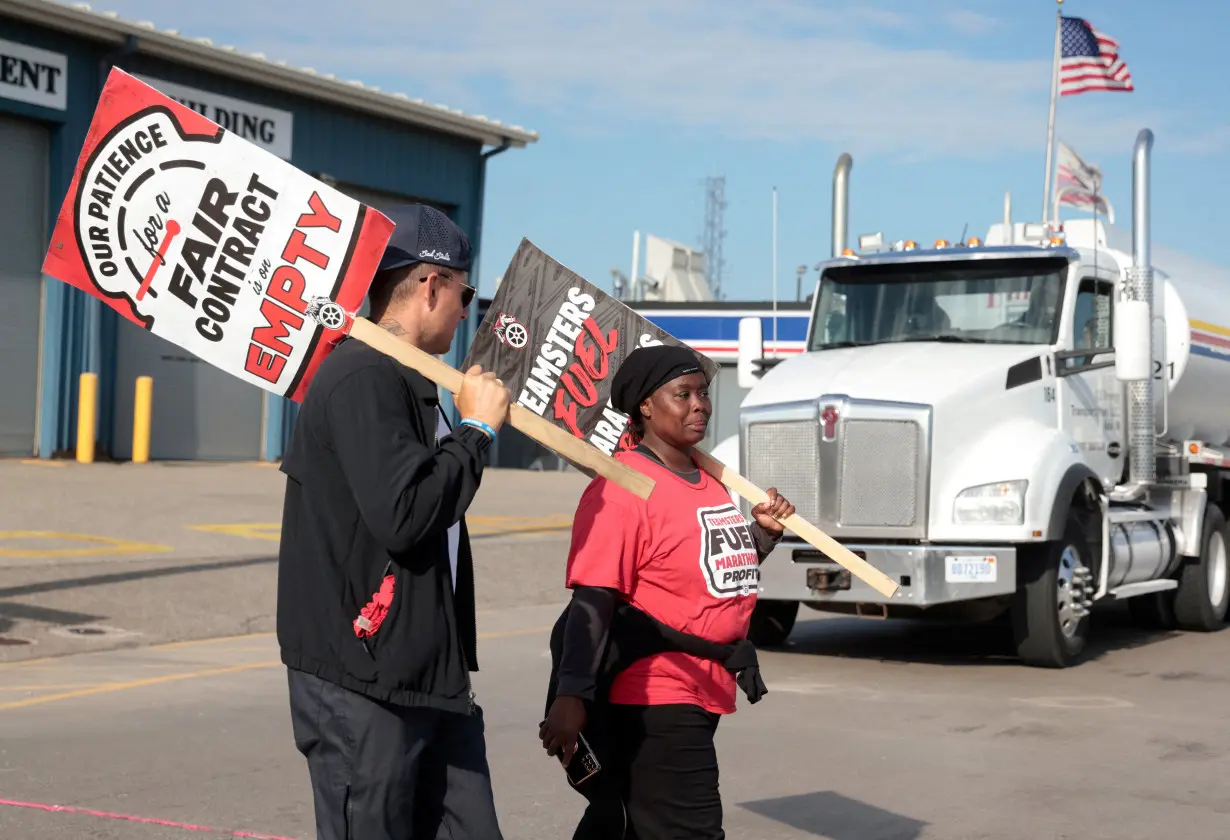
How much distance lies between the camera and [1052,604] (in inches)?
447

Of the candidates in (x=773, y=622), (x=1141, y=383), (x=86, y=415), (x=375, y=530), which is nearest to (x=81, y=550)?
(x=773, y=622)

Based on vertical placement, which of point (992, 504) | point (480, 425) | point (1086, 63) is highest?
point (1086, 63)

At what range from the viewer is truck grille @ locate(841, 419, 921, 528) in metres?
11.3

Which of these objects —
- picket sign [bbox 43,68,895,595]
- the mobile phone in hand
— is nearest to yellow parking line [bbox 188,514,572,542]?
the mobile phone in hand

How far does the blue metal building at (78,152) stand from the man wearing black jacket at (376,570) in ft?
76.9

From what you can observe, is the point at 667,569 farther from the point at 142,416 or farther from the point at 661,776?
the point at 142,416

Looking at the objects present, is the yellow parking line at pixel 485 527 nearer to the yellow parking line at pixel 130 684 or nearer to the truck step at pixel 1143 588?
the yellow parking line at pixel 130 684

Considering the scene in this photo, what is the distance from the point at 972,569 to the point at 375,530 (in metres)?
8.17

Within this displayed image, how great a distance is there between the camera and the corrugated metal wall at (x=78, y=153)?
2650 cm

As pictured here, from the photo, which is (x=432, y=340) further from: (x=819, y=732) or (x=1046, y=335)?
(x=1046, y=335)

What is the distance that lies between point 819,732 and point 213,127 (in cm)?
608

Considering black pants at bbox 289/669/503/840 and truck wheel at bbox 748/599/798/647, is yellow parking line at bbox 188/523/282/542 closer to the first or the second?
truck wheel at bbox 748/599/798/647

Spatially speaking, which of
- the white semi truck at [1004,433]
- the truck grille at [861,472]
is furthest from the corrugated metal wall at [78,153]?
the truck grille at [861,472]

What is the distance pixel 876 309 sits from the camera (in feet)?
42.2
